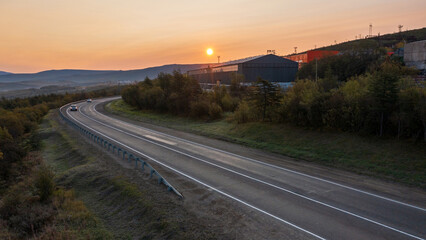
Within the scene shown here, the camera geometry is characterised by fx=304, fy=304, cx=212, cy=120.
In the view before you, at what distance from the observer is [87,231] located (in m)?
11.0

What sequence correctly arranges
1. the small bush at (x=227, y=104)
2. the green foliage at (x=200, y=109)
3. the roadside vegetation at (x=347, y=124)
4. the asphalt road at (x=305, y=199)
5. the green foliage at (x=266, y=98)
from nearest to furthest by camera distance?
1. the asphalt road at (x=305, y=199)
2. the roadside vegetation at (x=347, y=124)
3. the green foliage at (x=266, y=98)
4. the green foliage at (x=200, y=109)
5. the small bush at (x=227, y=104)

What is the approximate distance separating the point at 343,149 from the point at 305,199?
8.50 m

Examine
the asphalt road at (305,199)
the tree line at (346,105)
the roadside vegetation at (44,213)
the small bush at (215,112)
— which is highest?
the tree line at (346,105)

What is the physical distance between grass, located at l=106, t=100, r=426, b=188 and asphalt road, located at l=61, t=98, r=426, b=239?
108 inches

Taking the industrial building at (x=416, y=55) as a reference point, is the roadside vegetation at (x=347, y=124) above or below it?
below

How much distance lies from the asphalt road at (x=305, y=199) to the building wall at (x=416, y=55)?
132 ft

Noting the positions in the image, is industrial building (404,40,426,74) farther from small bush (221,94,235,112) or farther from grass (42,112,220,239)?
grass (42,112,220,239)

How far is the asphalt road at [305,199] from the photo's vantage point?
9.59 meters

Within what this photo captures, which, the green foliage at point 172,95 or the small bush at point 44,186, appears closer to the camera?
the small bush at point 44,186

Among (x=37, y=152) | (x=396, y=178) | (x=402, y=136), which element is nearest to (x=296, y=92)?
(x=402, y=136)

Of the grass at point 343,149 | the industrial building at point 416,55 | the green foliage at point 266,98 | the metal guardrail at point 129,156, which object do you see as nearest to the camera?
the metal guardrail at point 129,156

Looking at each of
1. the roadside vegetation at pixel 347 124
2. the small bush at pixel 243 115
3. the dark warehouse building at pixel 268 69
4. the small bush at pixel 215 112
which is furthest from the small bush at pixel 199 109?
the dark warehouse building at pixel 268 69

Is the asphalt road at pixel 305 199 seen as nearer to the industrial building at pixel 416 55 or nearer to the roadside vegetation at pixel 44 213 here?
the roadside vegetation at pixel 44 213

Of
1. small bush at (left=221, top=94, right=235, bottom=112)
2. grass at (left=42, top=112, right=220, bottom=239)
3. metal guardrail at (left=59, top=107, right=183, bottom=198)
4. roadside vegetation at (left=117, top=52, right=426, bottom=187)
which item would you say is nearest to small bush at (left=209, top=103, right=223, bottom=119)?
roadside vegetation at (left=117, top=52, right=426, bottom=187)
